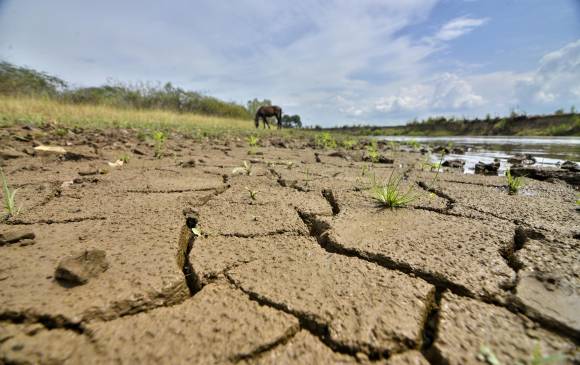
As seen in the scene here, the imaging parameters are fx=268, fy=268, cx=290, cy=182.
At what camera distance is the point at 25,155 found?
2475mm

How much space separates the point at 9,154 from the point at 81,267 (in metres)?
2.46

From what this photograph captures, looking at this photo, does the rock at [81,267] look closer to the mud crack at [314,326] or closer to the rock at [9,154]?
the mud crack at [314,326]

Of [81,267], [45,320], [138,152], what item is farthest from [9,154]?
[45,320]

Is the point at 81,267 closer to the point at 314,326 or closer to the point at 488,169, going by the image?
the point at 314,326

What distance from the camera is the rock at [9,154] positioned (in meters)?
2.31

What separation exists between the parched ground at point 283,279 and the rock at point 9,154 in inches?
43.9

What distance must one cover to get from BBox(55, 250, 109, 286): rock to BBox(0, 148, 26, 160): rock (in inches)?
93.9

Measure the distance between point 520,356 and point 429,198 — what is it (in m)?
1.17

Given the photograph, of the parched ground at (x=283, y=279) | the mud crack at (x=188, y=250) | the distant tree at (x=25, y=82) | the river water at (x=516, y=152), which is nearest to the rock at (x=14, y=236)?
the parched ground at (x=283, y=279)

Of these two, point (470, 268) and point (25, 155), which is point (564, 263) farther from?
point (25, 155)

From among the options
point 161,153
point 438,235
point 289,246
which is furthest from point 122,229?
point 161,153

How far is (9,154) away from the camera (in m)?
2.34

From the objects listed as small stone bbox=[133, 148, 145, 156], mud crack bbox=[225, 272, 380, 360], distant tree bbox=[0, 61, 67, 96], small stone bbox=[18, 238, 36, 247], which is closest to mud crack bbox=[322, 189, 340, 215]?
mud crack bbox=[225, 272, 380, 360]

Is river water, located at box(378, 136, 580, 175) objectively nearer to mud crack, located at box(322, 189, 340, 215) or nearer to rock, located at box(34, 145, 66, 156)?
mud crack, located at box(322, 189, 340, 215)
